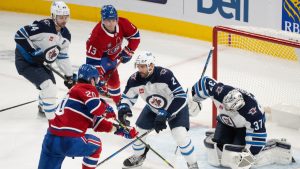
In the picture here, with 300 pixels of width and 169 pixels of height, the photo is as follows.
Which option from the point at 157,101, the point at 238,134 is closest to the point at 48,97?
the point at 157,101

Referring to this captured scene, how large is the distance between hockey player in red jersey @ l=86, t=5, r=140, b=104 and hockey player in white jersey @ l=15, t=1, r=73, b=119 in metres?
0.30

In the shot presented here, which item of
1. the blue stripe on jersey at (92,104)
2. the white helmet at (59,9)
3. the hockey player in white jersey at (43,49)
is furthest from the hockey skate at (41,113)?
the blue stripe on jersey at (92,104)

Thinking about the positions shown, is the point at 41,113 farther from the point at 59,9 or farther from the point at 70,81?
the point at 59,9

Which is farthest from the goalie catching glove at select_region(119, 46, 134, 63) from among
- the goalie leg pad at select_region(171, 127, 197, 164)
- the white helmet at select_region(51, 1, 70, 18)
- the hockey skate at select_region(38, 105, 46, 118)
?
the goalie leg pad at select_region(171, 127, 197, 164)

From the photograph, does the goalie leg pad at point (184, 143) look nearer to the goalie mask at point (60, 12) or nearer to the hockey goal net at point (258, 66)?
the hockey goal net at point (258, 66)

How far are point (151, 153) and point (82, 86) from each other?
1303 mm

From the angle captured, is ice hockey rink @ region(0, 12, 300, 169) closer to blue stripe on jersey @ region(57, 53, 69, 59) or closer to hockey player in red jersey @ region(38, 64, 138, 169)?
blue stripe on jersey @ region(57, 53, 69, 59)

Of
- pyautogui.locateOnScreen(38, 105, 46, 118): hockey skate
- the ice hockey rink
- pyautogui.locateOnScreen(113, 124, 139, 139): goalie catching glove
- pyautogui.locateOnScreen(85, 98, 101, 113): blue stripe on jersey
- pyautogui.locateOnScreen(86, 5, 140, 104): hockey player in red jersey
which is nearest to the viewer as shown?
pyautogui.locateOnScreen(85, 98, 101, 113): blue stripe on jersey

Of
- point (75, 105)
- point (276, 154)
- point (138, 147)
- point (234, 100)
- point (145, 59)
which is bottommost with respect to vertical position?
point (276, 154)

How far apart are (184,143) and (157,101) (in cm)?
38

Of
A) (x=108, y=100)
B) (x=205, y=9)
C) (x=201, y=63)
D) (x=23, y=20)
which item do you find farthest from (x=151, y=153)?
(x=23, y=20)

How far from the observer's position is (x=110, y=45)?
22.6 feet

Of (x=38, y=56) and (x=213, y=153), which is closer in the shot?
(x=213, y=153)

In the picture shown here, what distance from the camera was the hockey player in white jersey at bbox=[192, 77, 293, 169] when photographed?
5.72m
